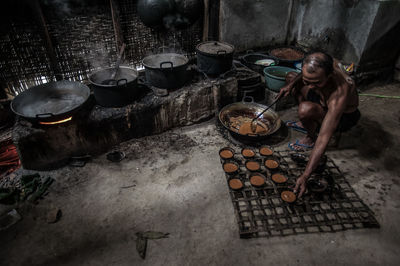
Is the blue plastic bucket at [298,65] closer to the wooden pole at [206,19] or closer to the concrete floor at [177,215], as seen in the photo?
the concrete floor at [177,215]

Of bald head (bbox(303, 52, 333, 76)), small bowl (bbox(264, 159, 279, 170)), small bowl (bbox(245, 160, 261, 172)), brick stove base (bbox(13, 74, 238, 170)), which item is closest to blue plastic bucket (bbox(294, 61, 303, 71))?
brick stove base (bbox(13, 74, 238, 170))

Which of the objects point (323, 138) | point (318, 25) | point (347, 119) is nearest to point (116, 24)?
point (323, 138)

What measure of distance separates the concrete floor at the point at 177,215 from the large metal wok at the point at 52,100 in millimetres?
951

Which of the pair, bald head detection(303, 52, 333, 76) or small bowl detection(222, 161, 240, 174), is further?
small bowl detection(222, 161, 240, 174)

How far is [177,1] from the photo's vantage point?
4.59 m

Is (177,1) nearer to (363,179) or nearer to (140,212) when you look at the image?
(140,212)

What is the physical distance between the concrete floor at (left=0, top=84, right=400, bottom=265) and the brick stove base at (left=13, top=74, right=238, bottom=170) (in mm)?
255

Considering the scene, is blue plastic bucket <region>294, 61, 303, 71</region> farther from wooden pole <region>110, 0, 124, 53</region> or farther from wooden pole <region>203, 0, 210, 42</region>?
wooden pole <region>110, 0, 124, 53</region>

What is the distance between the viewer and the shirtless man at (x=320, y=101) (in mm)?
2957

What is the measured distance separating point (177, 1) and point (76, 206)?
394 cm

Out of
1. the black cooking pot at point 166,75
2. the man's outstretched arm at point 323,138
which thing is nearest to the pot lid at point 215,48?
the black cooking pot at point 166,75

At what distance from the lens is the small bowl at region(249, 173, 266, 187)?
11.0 feet

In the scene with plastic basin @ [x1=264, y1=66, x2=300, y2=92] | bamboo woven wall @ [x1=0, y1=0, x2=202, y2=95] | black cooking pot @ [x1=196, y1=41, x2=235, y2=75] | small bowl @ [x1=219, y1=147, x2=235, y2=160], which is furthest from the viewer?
plastic basin @ [x1=264, y1=66, x2=300, y2=92]

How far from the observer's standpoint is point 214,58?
181 inches
